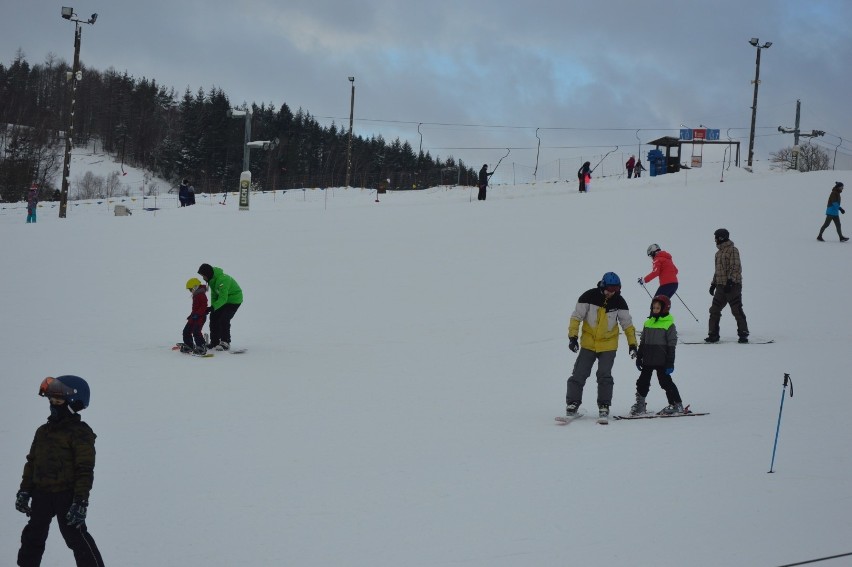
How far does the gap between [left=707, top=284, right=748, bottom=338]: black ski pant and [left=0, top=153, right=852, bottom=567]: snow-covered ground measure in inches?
22.1

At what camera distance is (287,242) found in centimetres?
2384

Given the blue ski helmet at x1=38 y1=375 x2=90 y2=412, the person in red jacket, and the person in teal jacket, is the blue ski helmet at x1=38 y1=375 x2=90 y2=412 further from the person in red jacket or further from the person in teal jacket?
the person in red jacket

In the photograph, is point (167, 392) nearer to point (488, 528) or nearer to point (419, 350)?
point (419, 350)

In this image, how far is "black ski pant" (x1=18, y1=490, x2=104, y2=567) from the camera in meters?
4.68

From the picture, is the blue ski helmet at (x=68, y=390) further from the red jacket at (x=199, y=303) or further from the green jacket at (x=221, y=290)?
the green jacket at (x=221, y=290)

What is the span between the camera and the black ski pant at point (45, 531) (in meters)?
4.68

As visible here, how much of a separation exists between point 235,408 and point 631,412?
14.6ft

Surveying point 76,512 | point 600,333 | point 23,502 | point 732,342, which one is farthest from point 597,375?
point 23,502

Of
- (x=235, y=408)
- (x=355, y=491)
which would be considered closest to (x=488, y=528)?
(x=355, y=491)

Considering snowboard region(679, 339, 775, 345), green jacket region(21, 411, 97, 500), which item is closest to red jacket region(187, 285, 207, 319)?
snowboard region(679, 339, 775, 345)

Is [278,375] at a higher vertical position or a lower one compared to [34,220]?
lower

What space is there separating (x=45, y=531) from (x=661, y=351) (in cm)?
609

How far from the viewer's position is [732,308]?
41.8ft

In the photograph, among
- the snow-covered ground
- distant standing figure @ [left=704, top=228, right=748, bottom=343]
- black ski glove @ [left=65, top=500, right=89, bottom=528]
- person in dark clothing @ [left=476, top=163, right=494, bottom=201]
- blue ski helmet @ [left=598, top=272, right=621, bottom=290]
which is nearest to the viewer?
black ski glove @ [left=65, top=500, right=89, bottom=528]
